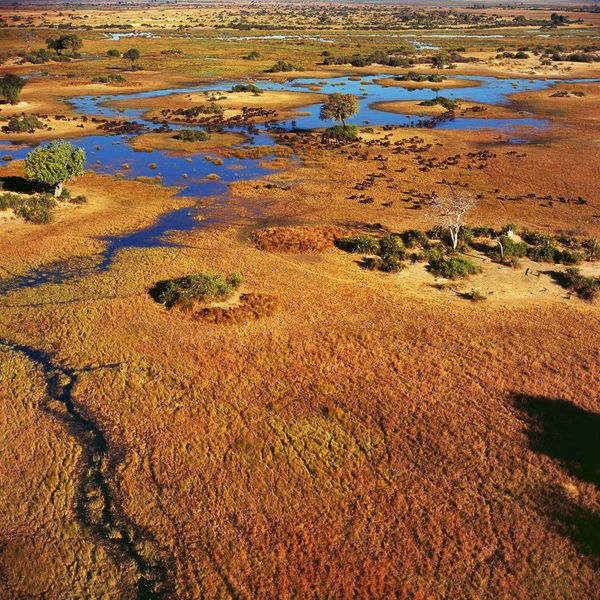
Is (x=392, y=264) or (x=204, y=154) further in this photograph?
(x=204, y=154)

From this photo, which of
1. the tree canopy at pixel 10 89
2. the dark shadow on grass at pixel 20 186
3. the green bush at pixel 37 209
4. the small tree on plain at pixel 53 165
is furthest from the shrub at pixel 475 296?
the tree canopy at pixel 10 89

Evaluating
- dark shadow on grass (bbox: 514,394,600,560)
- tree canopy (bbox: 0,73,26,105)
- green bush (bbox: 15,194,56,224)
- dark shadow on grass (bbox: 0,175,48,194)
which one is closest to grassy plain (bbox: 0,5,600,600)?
dark shadow on grass (bbox: 514,394,600,560)

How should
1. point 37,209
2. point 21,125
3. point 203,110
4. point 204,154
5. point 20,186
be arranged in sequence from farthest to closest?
point 203,110 < point 21,125 < point 204,154 < point 20,186 < point 37,209

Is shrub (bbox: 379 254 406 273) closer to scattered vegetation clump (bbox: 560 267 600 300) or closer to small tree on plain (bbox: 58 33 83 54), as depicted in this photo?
scattered vegetation clump (bbox: 560 267 600 300)

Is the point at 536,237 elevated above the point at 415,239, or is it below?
below

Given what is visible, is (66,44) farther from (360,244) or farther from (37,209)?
(360,244)

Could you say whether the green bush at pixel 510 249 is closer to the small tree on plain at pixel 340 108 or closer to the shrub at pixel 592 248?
the shrub at pixel 592 248

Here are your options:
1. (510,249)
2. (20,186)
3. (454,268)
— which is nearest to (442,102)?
(510,249)
